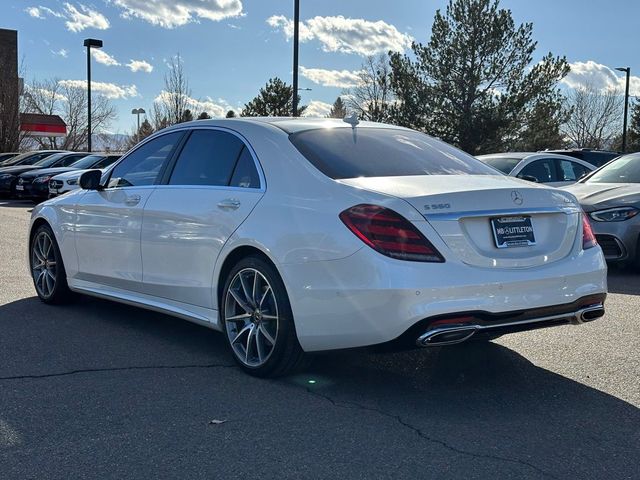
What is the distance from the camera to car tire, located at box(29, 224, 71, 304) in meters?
6.65

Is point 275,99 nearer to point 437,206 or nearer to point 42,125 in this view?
point 42,125

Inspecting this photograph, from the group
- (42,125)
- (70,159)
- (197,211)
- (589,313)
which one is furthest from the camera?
(42,125)

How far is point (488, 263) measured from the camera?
158 inches

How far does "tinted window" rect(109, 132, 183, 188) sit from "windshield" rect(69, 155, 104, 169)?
1619 centimetres

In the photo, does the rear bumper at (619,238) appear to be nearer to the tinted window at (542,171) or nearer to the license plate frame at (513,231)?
the tinted window at (542,171)

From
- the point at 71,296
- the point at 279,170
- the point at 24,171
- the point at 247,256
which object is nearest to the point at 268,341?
the point at 247,256

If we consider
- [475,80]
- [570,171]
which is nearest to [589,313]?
[570,171]

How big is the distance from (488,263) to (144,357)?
241 centimetres

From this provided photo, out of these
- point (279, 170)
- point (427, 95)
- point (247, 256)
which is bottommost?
point (247, 256)

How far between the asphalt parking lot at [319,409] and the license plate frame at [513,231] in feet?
2.88

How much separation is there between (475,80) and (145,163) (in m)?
29.1

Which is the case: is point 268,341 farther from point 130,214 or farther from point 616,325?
point 616,325

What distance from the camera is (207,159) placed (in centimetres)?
523

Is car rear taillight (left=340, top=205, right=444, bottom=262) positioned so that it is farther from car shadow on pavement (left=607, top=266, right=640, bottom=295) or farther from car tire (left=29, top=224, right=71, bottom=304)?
car shadow on pavement (left=607, top=266, right=640, bottom=295)
